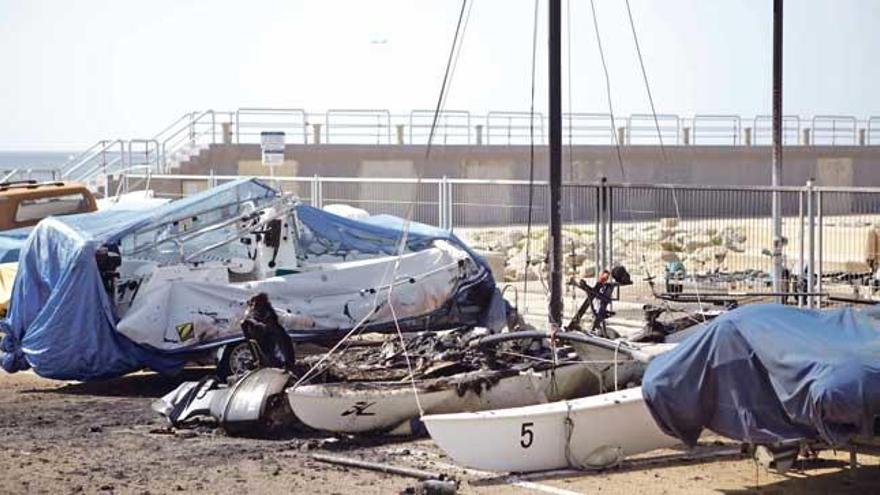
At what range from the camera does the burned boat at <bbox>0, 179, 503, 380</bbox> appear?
17.3 metres

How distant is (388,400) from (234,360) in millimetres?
3748

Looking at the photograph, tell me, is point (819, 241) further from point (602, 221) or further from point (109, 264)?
point (109, 264)

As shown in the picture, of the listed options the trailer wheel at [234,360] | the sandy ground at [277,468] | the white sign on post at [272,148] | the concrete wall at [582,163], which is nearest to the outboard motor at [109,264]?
the trailer wheel at [234,360]

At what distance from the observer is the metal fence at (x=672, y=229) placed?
738 inches

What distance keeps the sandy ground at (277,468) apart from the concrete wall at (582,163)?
1169 inches

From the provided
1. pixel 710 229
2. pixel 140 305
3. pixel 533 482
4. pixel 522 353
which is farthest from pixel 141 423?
pixel 710 229

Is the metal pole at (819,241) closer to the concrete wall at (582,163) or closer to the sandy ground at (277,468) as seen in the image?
the sandy ground at (277,468)

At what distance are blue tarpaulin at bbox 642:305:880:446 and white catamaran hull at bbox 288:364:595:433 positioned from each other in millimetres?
2532

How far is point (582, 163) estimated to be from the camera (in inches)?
2030

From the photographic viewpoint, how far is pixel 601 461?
12625 mm

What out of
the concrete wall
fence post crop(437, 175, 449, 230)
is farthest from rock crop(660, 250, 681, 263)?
the concrete wall

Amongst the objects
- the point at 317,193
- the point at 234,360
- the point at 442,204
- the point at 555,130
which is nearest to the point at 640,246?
the point at 442,204

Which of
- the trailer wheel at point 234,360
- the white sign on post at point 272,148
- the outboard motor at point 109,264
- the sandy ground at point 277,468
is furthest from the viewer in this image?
the white sign on post at point 272,148

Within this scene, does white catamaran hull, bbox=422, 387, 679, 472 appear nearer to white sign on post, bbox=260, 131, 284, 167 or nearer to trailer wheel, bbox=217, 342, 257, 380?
trailer wheel, bbox=217, 342, 257, 380
